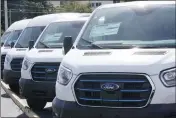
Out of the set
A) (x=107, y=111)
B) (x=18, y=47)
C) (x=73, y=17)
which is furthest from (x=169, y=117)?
(x=18, y=47)

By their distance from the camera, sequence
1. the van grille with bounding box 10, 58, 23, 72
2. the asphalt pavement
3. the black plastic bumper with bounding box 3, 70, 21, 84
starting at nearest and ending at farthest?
the asphalt pavement, the black plastic bumper with bounding box 3, 70, 21, 84, the van grille with bounding box 10, 58, 23, 72

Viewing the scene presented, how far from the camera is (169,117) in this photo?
5.04 m

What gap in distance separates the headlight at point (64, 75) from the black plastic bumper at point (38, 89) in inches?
93.6

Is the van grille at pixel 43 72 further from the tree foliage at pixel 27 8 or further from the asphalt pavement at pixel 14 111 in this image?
the tree foliage at pixel 27 8

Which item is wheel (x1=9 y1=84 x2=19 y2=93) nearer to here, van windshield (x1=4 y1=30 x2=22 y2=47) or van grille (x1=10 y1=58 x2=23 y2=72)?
van grille (x1=10 y1=58 x2=23 y2=72)

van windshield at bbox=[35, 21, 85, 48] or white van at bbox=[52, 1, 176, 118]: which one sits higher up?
white van at bbox=[52, 1, 176, 118]

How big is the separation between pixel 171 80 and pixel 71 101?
1.25 m

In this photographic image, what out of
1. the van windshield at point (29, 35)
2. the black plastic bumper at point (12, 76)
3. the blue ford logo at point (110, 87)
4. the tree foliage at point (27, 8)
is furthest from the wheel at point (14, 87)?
the tree foliage at point (27, 8)

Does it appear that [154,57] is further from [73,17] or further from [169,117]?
[73,17]

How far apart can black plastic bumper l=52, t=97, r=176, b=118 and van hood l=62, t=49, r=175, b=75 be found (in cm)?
40

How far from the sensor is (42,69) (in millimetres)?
8523

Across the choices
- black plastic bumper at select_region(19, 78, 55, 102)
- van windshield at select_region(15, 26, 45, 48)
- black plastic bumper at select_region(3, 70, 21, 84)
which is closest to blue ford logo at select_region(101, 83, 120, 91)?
black plastic bumper at select_region(19, 78, 55, 102)

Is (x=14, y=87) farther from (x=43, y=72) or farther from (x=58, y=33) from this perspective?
(x=43, y=72)

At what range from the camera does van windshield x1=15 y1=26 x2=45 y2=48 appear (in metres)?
12.3
